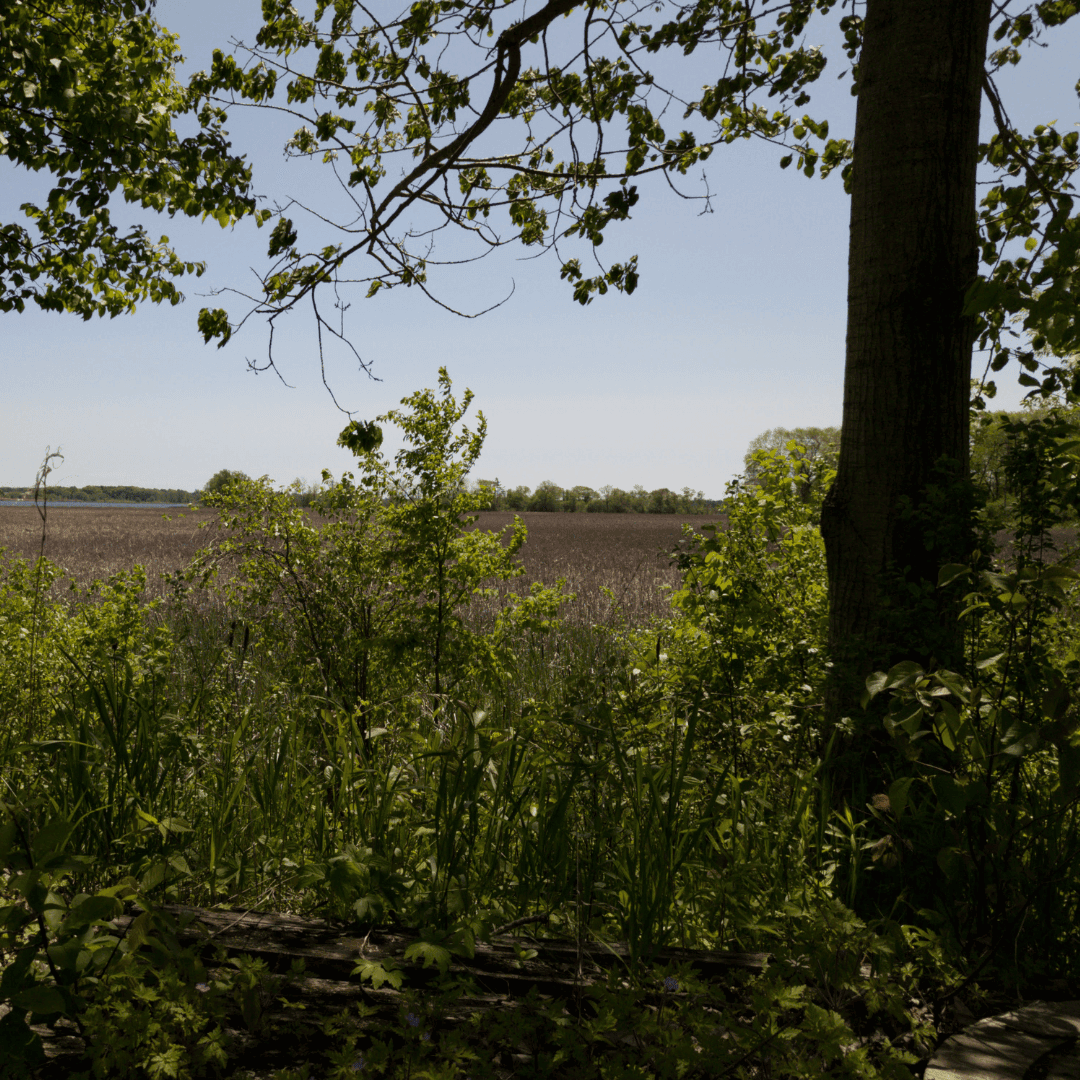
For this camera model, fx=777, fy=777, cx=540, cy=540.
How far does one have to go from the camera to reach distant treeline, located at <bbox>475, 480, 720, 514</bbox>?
72750mm

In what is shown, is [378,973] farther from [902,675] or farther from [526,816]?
[902,675]

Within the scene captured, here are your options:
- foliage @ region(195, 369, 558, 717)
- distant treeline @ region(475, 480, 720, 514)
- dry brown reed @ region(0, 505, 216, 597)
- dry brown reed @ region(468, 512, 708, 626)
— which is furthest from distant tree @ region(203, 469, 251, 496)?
distant treeline @ region(475, 480, 720, 514)

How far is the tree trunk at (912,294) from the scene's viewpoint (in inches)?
121

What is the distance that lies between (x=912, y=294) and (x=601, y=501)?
7778 cm

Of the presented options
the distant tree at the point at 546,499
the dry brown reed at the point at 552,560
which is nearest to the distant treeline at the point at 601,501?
the distant tree at the point at 546,499

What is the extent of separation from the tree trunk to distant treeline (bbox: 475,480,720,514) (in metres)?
65.9

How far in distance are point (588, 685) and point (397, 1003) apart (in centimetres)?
119

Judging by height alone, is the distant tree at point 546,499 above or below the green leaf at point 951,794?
above

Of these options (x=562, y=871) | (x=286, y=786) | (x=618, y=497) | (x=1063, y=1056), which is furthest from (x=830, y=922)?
(x=618, y=497)

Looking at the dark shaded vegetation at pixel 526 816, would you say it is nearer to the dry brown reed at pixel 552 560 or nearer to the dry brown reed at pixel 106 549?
the dry brown reed at pixel 552 560

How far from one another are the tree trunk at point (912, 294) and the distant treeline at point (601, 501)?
65901 millimetres

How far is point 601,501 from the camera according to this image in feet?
265

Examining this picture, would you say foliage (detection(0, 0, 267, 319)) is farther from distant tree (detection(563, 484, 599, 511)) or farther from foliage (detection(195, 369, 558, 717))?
distant tree (detection(563, 484, 599, 511))

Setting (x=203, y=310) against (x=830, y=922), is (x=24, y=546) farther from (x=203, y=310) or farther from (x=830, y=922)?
(x=830, y=922)
